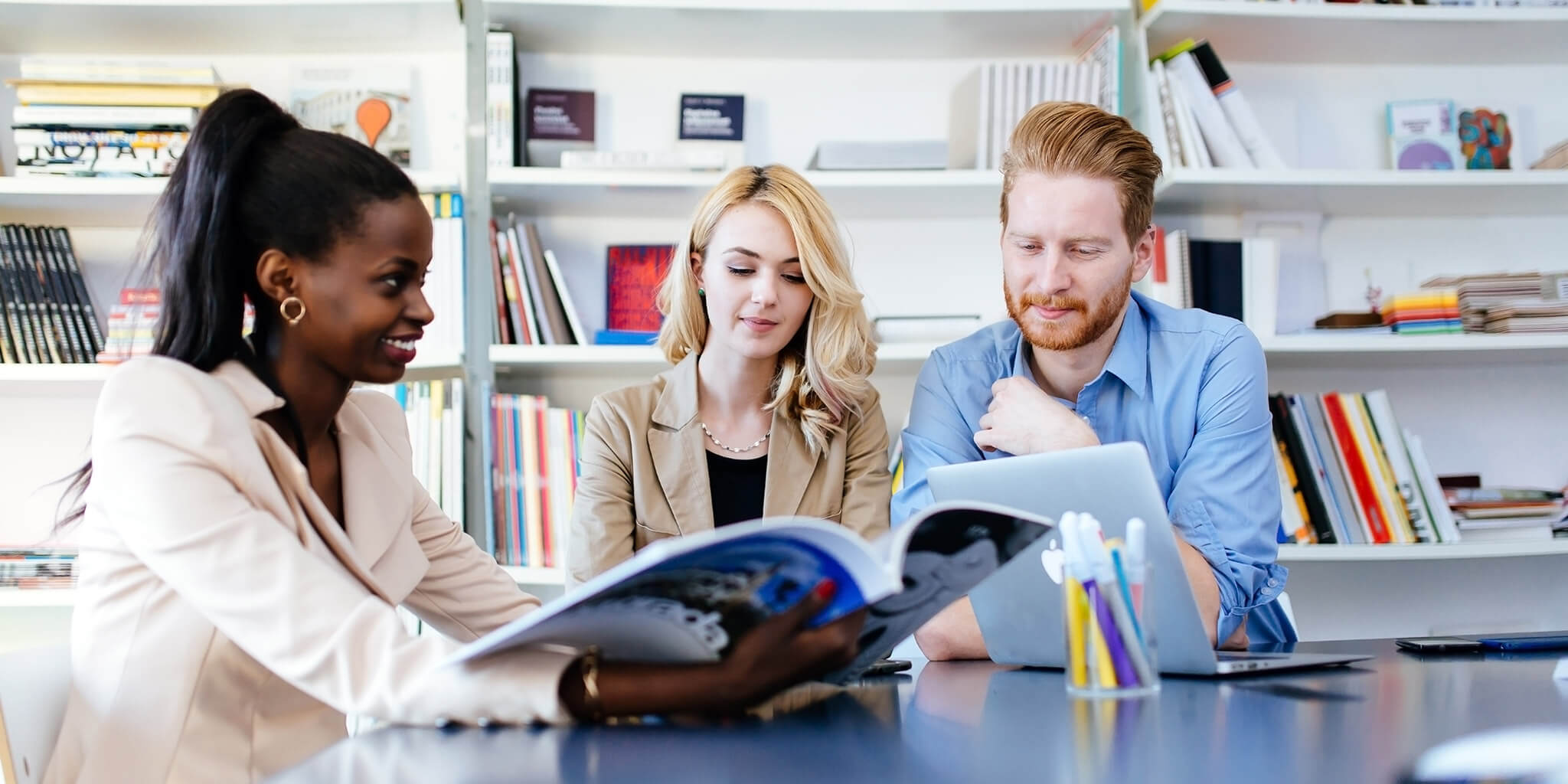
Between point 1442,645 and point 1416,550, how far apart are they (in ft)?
4.07

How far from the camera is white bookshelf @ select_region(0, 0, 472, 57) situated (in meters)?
2.31

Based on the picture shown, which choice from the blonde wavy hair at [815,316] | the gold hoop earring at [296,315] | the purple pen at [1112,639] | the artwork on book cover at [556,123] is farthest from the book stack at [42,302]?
the purple pen at [1112,639]

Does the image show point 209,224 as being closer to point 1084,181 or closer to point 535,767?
point 535,767

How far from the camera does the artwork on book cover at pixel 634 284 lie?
253 cm

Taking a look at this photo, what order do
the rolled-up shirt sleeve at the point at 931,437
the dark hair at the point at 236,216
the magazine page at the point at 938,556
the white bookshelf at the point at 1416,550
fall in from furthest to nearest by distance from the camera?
the white bookshelf at the point at 1416,550 < the rolled-up shirt sleeve at the point at 931,437 < the dark hair at the point at 236,216 < the magazine page at the point at 938,556

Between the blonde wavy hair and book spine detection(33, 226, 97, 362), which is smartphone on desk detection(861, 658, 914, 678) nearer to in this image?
the blonde wavy hair

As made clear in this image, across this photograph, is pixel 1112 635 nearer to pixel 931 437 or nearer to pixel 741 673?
pixel 741 673

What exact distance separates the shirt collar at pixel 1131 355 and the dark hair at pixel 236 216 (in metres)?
0.95

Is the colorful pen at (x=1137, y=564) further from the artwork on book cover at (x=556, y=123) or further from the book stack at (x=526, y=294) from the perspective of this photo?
the artwork on book cover at (x=556, y=123)

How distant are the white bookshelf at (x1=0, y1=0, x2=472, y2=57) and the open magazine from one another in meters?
1.90

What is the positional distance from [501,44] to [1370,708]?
204cm

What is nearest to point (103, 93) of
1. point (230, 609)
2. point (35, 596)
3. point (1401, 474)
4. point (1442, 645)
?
point (35, 596)

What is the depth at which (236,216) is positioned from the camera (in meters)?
1.01

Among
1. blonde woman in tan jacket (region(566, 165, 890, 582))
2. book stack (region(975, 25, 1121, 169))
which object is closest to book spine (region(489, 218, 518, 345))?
blonde woman in tan jacket (region(566, 165, 890, 582))
